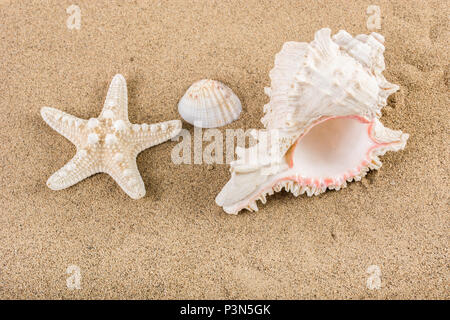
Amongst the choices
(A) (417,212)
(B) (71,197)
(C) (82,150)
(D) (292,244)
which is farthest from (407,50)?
(B) (71,197)

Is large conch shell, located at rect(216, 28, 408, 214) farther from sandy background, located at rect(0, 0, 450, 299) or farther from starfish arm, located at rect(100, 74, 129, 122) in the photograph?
starfish arm, located at rect(100, 74, 129, 122)

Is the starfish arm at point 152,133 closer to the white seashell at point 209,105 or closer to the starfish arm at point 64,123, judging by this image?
the white seashell at point 209,105

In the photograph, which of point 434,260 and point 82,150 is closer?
point 434,260

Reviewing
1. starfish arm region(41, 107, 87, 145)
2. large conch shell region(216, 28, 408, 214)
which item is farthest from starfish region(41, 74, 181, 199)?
large conch shell region(216, 28, 408, 214)

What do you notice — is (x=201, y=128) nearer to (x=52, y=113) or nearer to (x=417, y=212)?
(x=52, y=113)

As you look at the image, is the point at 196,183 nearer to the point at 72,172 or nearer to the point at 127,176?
the point at 127,176

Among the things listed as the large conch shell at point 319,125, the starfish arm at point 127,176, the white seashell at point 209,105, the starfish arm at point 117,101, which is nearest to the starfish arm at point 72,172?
the starfish arm at point 127,176

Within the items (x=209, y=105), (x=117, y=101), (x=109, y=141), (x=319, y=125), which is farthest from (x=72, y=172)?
(x=319, y=125)
